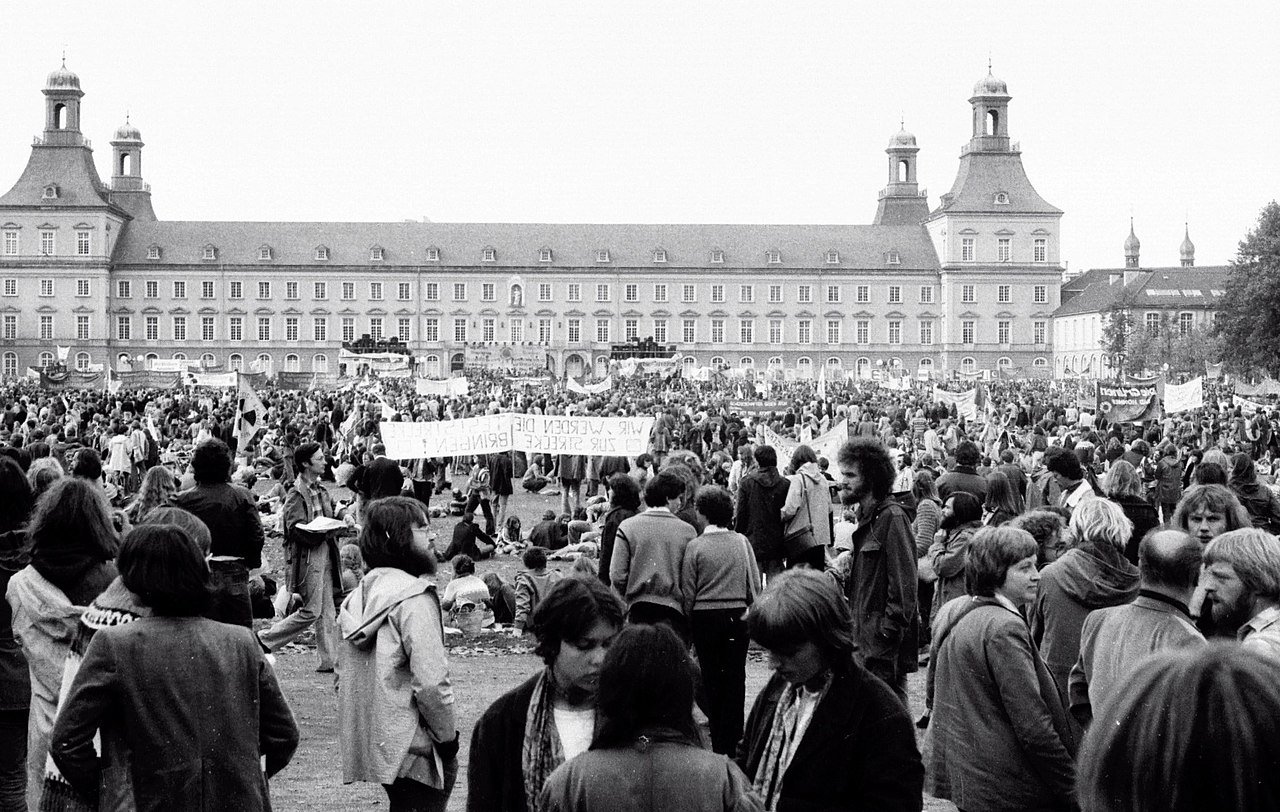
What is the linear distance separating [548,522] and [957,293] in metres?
88.9

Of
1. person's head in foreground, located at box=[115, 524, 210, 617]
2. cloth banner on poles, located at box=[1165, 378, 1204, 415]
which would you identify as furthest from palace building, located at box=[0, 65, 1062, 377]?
person's head in foreground, located at box=[115, 524, 210, 617]

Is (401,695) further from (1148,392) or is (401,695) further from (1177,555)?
(1148,392)

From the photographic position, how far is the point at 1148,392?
2966cm

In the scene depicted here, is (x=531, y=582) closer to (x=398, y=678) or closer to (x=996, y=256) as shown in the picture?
(x=398, y=678)

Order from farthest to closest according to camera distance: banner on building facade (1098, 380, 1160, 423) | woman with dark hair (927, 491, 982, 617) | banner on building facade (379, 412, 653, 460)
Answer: banner on building facade (1098, 380, 1160, 423), banner on building facade (379, 412, 653, 460), woman with dark hair (927, 491, 982, 617)

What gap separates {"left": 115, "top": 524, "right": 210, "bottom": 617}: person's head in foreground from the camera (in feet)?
14.9

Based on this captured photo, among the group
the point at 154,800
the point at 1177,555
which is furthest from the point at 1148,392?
the point at 154,800

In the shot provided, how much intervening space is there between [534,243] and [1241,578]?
3948 inches

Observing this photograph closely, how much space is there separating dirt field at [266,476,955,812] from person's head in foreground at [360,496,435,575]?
101 inches

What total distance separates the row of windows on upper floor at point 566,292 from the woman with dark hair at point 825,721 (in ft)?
327

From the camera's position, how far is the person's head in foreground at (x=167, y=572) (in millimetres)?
4555

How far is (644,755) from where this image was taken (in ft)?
11.4

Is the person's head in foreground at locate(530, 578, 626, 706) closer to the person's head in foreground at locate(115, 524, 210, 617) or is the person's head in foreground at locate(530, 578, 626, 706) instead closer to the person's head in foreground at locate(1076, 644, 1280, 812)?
the person's head in foreground at locate(115, 524, 210, 617)

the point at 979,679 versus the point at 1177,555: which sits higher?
the point at 1177,555
